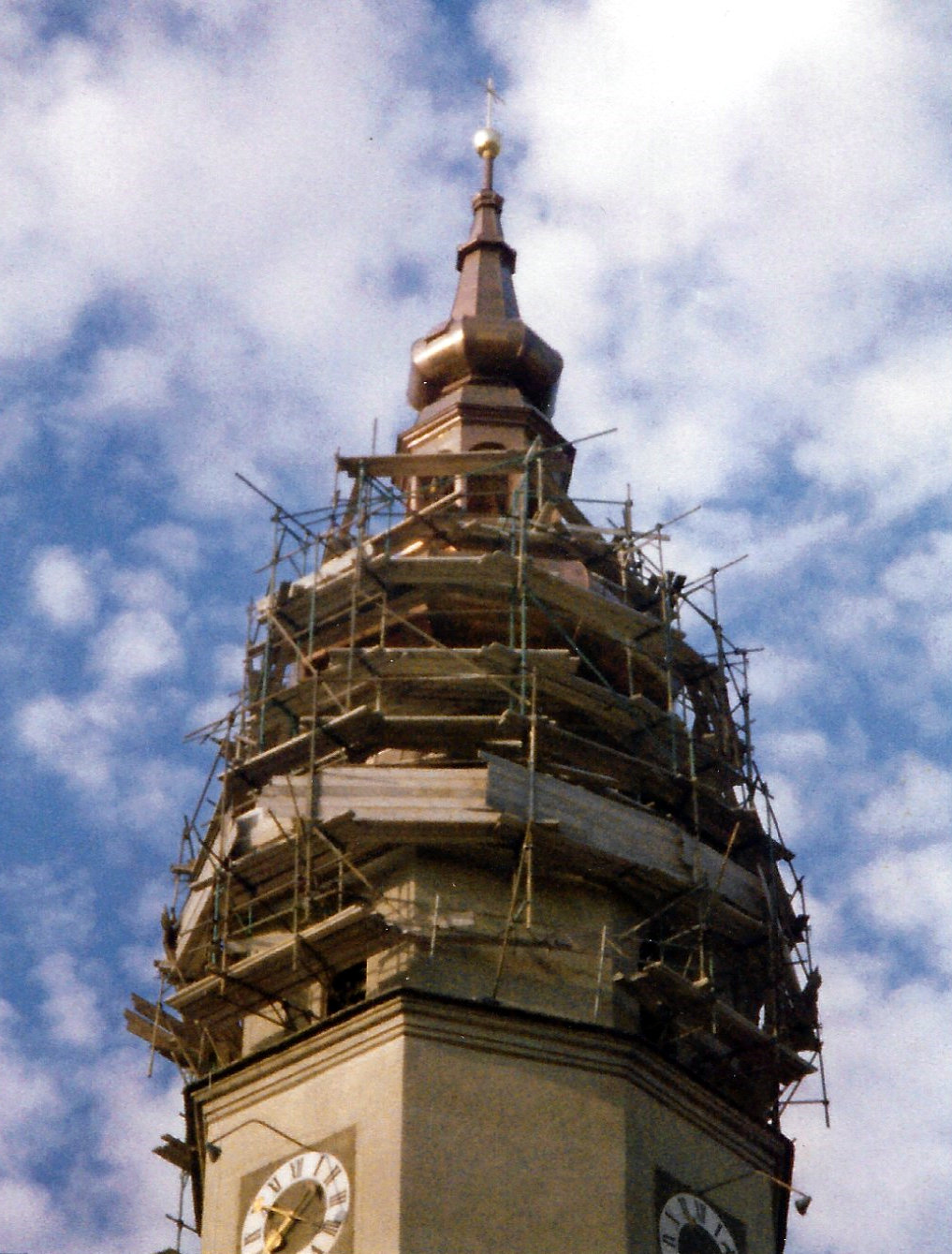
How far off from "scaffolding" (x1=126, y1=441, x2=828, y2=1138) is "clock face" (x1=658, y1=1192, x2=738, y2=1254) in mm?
2002

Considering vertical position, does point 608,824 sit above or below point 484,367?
below

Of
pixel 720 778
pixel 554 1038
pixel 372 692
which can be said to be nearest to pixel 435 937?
pixel 554 1038

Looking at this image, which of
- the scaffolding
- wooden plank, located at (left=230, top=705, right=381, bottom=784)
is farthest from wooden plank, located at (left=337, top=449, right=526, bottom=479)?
wooden plank, located at (left=230, top=705, right=381, bottom=784)

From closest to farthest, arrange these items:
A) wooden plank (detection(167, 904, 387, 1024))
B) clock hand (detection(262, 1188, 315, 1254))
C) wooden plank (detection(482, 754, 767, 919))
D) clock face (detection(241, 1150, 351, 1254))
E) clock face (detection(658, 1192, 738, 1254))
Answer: clock face (detection(241, 1150, 351, 1254)), clock hand (detection(262, 1188, 315, 1254)), clock face (detection(658, 1192, 738, 1254)), wooden plank (detection(167, 904, 387, 1024)), wooden plank (detection(482, 754, 767, 919))

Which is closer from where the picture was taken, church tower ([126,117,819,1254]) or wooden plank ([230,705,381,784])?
church tower ([126,117,819,1254])

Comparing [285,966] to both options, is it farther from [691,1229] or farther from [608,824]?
[691,1229]

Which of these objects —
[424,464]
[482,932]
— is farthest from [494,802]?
[424,464]

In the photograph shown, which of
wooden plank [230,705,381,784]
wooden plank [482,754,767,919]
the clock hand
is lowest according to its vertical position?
the clock hand

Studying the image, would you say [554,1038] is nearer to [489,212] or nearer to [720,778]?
[720,778]

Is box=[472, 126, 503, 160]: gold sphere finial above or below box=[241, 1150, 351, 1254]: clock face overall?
above

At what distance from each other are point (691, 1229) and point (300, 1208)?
457 cm

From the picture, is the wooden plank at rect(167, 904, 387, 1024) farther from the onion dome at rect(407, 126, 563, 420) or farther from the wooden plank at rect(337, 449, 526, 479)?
the onion dome at rect(407, 126, 563, 420)

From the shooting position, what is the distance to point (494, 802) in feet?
121

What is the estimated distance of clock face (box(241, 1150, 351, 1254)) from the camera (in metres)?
33.8
